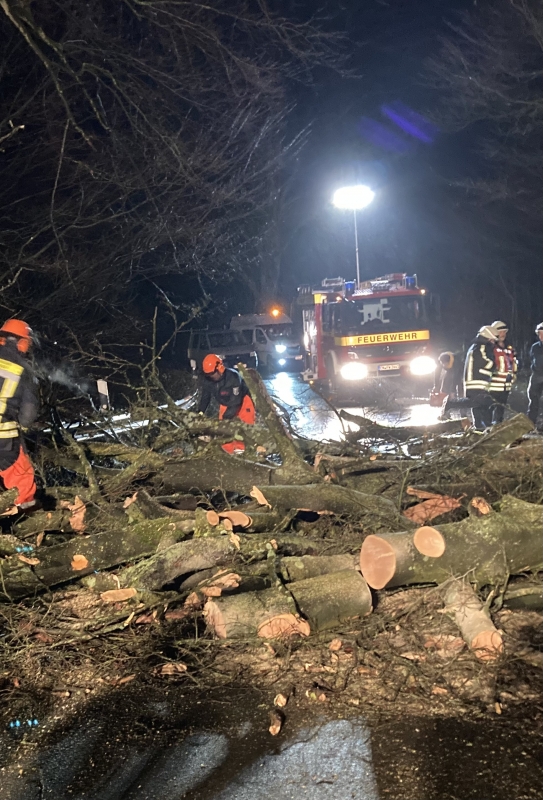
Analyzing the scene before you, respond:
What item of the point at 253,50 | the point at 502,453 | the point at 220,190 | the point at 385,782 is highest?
the point at 253,50

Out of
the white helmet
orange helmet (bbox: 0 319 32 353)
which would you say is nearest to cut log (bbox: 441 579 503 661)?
orange helmet (bbox: 0 319 32 353)

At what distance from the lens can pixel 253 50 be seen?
9211 millimetres

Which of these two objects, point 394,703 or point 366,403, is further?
point 366,403

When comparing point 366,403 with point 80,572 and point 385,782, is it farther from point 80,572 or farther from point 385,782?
point 385,782

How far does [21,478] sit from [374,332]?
8053 millimetres

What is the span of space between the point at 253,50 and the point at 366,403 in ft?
20.1

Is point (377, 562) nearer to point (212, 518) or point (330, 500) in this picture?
point (330, 500)

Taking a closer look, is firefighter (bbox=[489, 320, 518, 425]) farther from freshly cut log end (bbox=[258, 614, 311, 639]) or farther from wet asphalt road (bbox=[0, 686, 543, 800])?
wet asphalt road (bbox=[0, 686, 543, 800])

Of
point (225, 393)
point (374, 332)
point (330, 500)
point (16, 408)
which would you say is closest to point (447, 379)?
point (374, 332)

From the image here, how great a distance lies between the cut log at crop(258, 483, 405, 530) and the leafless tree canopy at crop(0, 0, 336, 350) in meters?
4.42

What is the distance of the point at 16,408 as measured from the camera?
15.5ft

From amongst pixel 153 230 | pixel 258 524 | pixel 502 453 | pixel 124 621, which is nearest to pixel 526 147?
pixel 153 230

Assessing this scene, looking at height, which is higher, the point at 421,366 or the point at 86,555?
the point at 421,366

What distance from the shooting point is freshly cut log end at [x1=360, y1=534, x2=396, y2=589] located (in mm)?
3367
